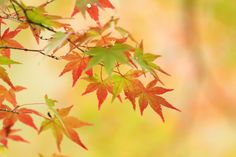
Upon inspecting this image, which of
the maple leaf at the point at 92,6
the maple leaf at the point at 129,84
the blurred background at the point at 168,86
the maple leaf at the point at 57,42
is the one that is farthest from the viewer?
the blurred background at the point at 168,86

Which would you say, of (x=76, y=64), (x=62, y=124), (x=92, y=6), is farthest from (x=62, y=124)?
(x=92, y=6)

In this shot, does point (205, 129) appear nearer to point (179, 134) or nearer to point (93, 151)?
point (179, 134)

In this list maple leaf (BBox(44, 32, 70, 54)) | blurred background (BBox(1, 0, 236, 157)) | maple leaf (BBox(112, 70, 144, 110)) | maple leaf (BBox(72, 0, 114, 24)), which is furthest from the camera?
blurred background (BBox(1, 0, 236, 157))

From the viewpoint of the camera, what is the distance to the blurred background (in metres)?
3.74

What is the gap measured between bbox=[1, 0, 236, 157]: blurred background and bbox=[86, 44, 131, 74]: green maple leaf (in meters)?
2.74

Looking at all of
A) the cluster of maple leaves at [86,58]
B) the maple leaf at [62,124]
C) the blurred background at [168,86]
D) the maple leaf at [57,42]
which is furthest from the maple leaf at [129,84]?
the blurred background at [168,86]

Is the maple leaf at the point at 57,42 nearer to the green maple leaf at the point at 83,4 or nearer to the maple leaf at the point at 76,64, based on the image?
the green maple leaf at the point at 83,4

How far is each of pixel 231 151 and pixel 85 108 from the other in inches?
43.9

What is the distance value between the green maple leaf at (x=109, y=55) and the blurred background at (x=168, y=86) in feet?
9.00

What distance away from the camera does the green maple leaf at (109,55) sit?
36.2 inches

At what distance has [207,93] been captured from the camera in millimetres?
3930

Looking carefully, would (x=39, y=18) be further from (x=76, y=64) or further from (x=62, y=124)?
(x=62, y=124)

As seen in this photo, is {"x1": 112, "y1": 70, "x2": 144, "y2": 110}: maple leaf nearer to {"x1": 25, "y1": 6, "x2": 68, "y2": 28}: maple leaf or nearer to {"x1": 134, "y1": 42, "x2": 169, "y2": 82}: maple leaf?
{"x1": 134, "y1": 42, "x2": 169, "y2": 82}: maple leaf

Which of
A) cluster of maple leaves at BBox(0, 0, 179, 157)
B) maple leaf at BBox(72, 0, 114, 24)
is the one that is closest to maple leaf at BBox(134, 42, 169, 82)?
A: cluster of maple leaves at BBox(0, 0, 179, 157)
